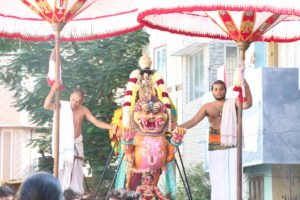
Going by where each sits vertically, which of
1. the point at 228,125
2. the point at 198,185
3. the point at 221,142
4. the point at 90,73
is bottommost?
the point at 198,185

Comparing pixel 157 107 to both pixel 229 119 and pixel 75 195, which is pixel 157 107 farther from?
pixel 75 195

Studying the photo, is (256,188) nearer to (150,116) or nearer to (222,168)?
(222,168)

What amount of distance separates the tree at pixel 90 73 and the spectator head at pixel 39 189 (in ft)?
36.0

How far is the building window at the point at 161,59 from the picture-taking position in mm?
27094

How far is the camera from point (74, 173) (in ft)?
37.7

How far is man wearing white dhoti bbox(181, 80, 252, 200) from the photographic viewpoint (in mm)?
11203

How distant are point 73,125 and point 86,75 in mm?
5398

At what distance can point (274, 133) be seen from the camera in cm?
1670

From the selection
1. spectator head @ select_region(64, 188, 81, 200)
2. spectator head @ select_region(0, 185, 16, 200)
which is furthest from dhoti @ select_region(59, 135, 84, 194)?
spectator head @ select_region(0, 185, 16, 200)

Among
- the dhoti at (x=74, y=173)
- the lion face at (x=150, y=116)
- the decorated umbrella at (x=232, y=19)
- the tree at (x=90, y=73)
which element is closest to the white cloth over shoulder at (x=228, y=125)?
the decorated umbrella at (x=232, y=19)

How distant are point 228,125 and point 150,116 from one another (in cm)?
103

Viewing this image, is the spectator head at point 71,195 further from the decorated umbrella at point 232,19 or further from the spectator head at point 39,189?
the spectator head at point 39,189

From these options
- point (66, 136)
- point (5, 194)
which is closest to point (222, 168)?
point (66, 136)

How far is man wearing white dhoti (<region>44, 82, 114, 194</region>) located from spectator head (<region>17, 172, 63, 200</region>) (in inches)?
236
